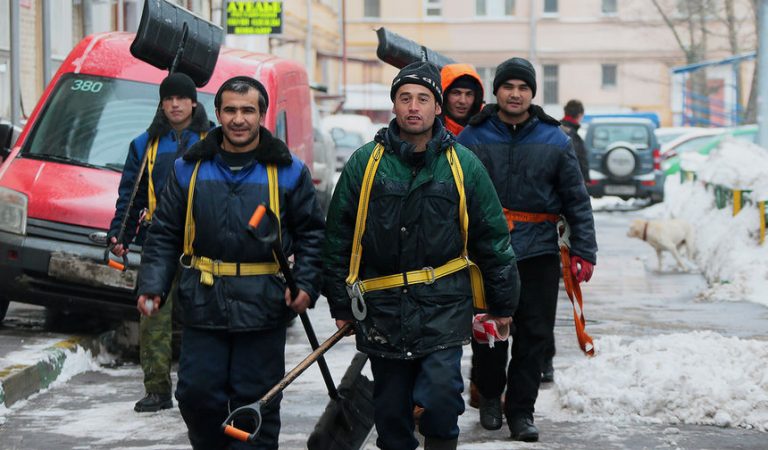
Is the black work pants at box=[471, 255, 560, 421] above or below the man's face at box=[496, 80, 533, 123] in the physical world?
below

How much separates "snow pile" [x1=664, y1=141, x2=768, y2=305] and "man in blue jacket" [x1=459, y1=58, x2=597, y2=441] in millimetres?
6629

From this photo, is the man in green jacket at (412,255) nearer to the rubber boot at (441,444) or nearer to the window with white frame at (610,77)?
the rubber boot at (441,444)

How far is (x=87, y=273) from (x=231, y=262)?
395 centimetres

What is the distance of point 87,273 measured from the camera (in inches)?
382

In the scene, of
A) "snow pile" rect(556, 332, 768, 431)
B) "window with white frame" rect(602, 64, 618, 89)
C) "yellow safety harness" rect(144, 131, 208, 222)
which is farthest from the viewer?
"window with white frame" rect(602, 64, 618, 89)

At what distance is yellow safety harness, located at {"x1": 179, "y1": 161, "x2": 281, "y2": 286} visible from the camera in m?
5.95

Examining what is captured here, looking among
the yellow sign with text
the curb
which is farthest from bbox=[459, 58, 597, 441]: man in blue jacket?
the yellow sign with text

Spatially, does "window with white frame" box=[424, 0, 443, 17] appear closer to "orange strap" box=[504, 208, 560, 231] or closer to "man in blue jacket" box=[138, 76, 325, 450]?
"orange strap" box=[504, 208, 560, 231]

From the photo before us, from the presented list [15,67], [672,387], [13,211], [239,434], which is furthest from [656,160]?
[239,434]

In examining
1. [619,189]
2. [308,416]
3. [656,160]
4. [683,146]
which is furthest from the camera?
[683,146]

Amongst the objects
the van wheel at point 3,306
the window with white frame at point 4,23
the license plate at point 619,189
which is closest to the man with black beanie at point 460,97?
the van wheel at point 3,306

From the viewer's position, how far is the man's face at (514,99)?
7535 millimetres

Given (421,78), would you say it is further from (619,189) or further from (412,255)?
(619,189)

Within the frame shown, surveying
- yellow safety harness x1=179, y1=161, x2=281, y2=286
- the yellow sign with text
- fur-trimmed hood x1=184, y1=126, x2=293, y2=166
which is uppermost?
the yellow sign with text
